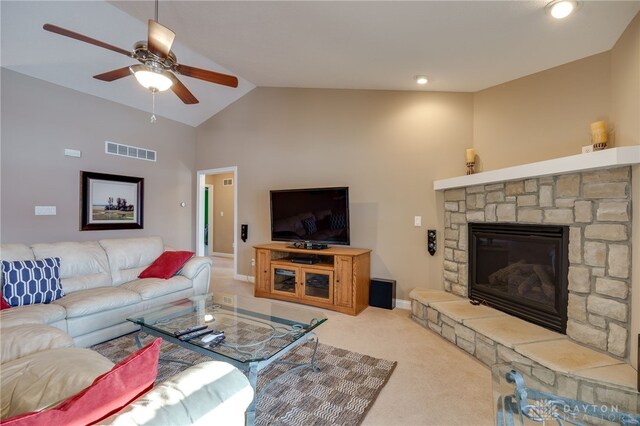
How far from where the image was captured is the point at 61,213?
3746 millimetres

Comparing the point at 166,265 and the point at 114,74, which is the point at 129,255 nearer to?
the point at 166,265

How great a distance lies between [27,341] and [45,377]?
66 centimetres

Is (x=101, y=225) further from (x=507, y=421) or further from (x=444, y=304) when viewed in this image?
(x=507, y=421)

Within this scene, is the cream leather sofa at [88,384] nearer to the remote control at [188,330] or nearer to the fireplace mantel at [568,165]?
the remote control at [188,330]

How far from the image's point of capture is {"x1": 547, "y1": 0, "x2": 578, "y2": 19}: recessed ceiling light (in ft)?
6.17

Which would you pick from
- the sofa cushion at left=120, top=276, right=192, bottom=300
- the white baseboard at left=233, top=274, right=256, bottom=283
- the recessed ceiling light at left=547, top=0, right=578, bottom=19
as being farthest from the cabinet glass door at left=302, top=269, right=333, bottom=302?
the recessed ceiling light at left=547, top=0, right=578, bottom=19

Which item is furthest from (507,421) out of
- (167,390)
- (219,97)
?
(219,97)

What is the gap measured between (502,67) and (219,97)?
4.13m

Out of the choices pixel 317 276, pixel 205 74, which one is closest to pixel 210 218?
pixel 317 276

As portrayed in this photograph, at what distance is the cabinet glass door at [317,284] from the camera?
3.65 meters

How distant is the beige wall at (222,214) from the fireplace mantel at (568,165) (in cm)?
616

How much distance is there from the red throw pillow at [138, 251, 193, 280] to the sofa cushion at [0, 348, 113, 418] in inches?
71.4

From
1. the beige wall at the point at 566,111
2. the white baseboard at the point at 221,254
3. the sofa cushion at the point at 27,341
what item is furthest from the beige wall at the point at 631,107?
the white baseboard at the point at 221,254

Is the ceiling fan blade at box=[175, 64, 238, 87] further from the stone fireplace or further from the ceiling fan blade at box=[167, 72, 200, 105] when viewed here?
the stone fireplace
